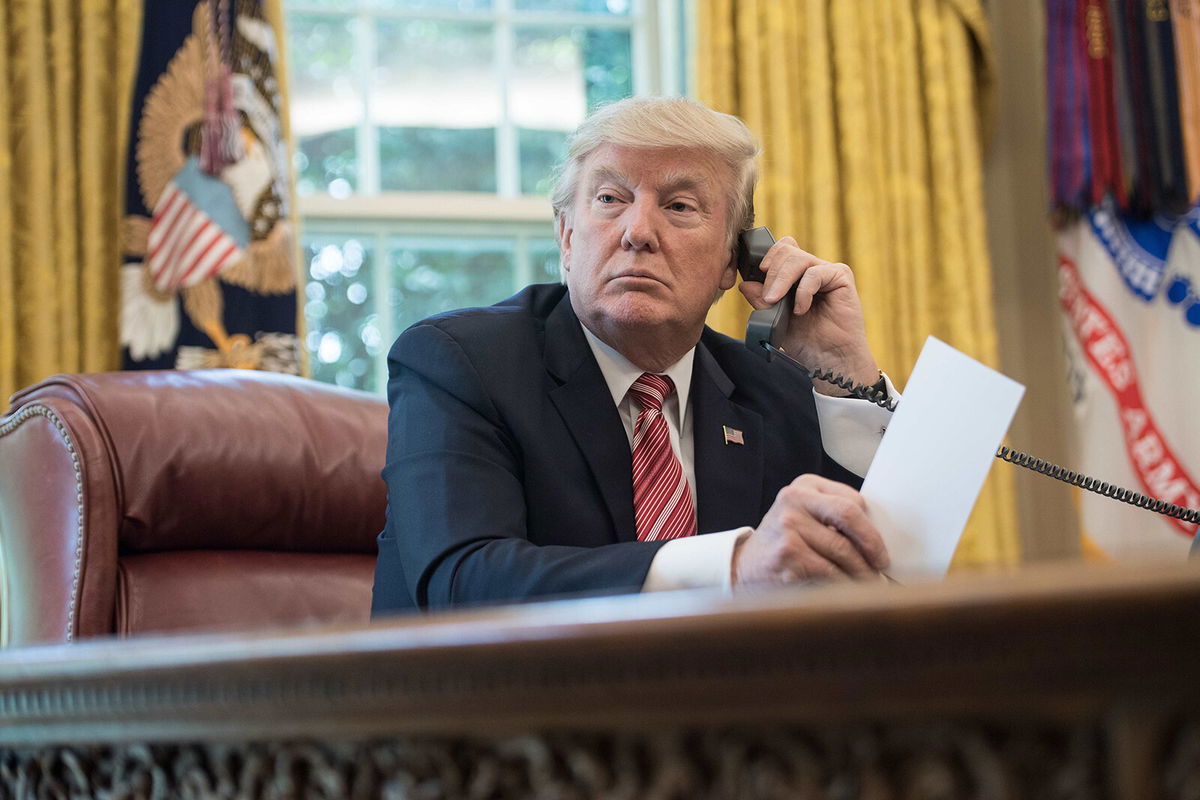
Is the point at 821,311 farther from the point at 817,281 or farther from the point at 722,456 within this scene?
the point at 722,456

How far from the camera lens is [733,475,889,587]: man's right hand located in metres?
1.14

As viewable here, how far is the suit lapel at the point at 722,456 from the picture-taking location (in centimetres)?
162

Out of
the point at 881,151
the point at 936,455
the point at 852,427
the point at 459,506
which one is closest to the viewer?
the point at 936,455

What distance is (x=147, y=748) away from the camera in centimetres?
60

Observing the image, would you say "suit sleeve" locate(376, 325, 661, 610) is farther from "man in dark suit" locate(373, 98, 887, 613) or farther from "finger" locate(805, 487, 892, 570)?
"finger" locate(805, 487, 892, 570)

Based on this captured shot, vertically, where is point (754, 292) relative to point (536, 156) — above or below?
below

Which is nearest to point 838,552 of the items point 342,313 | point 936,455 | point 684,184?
point 936,455

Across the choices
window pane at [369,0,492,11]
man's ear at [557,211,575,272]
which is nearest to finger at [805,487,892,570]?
man's ear at [557,211,575,272]

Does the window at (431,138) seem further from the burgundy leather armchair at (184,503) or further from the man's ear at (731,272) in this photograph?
the man's ear at (731,272)

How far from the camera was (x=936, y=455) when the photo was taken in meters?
1.11

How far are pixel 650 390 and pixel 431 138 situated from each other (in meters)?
2.04

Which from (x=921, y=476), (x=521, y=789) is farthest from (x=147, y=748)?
(x=921, y=476)

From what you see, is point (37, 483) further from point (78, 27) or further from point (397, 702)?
point (78, 27)

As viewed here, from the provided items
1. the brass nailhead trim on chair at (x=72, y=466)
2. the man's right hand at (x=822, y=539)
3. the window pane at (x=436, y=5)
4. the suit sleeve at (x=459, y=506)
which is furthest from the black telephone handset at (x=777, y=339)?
the window pane at (x=436, y=5)
